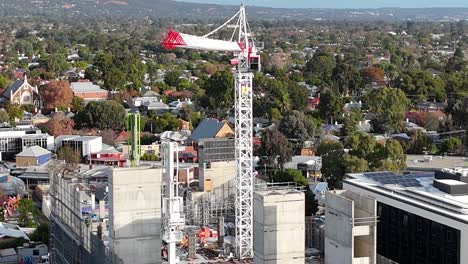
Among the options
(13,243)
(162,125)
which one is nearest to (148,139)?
(162,125)

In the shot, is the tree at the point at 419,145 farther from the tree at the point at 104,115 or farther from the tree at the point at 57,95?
the tree at the point at 57,95

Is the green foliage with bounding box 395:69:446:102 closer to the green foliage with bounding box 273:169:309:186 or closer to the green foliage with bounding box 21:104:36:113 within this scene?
the green foliage with bounding box 21:104:36:113

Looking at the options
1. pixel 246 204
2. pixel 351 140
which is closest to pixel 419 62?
pixel 351 140

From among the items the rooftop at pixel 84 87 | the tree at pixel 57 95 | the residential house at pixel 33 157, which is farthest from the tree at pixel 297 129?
the rooftop at pixel 84 87

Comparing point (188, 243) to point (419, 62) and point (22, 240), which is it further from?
point (419, 62)

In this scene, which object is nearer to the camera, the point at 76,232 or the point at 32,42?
the point at 76,232

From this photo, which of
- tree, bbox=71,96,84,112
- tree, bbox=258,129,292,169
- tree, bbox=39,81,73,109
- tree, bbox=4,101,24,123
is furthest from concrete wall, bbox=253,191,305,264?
tree, bbox=39,81,73,109

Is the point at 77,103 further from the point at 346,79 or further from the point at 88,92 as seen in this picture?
the point at 346,79
